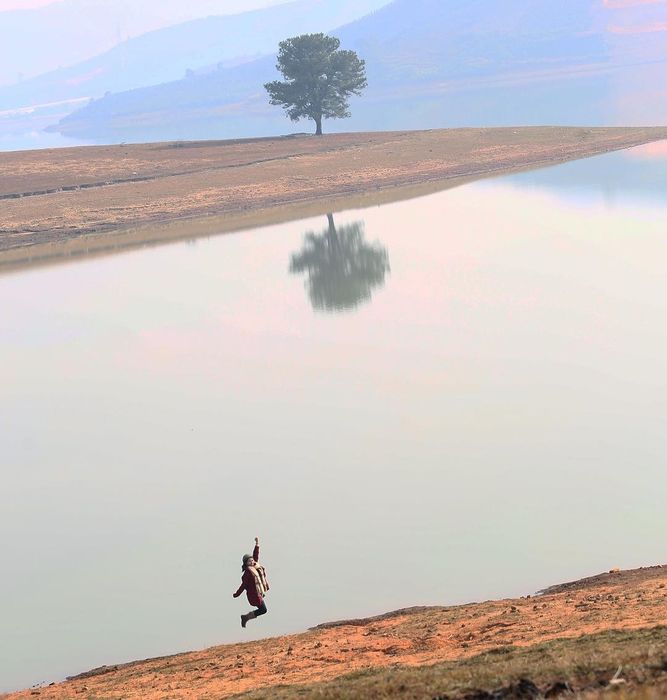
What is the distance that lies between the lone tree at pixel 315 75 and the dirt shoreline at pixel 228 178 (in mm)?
3027

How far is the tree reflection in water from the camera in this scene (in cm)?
3912

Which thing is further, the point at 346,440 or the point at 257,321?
the point at 257,321

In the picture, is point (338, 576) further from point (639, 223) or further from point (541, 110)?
point (541, 110)

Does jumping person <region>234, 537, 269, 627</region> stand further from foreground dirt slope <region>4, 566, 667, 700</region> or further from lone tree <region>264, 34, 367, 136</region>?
lone tree <region>264, 34, 367, 136</region>

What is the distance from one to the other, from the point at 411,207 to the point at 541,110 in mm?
97607

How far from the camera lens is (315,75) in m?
89.9

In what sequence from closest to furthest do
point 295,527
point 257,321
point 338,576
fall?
point 338,576 → point 295,527 → point 257,321

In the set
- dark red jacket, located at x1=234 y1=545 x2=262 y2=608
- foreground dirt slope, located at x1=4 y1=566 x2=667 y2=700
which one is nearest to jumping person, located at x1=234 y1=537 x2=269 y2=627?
dark red jacket, located at x1=234 y1=545 x2=262 y2=608

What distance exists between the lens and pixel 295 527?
61.9ft

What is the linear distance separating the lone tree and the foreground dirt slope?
254 ft

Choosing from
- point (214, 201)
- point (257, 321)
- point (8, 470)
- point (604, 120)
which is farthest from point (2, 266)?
point (604, 120)

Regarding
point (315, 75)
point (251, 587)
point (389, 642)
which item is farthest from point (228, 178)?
→ point (389, 642)

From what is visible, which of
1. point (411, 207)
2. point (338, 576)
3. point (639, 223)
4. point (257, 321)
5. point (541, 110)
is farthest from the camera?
point (541, 110)

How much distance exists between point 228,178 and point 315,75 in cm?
Result: 2439
